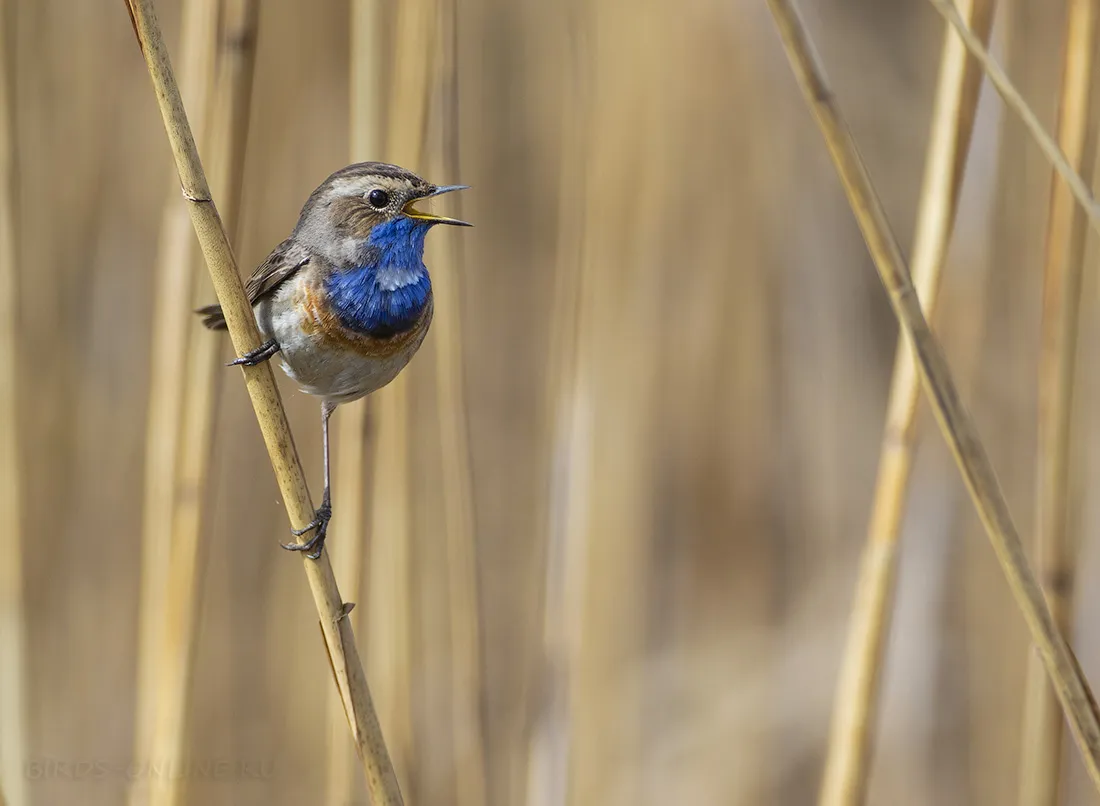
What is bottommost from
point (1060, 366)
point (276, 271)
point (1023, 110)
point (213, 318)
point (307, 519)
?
point (307, 519)

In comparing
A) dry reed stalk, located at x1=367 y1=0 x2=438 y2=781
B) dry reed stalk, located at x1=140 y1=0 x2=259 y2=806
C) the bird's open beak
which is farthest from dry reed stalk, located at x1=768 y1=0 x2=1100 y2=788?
dry reed stalk, located at x1=140 y1=0 x2=259 y2=806

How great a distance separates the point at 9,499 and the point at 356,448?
0.70 metres

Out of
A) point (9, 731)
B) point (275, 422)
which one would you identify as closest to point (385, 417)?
point (275, 422)

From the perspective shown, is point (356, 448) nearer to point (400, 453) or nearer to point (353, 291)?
point (400, 453)

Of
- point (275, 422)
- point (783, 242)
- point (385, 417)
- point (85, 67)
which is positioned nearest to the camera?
point (275, 422)

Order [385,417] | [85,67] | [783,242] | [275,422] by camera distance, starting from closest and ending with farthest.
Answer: [275,422], [385,417], [85,67], [783,242]

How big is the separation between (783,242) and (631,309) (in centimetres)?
64

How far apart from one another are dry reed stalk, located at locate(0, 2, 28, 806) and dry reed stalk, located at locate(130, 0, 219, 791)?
23 centimetres

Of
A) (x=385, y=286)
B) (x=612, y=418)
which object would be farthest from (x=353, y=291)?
(x=612, y=418)

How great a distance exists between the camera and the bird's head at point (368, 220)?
1.78 meters

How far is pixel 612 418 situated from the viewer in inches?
115

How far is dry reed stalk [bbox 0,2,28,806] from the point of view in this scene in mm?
1877

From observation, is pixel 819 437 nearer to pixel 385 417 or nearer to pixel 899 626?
pixel 899 626

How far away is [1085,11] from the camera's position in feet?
4.78
